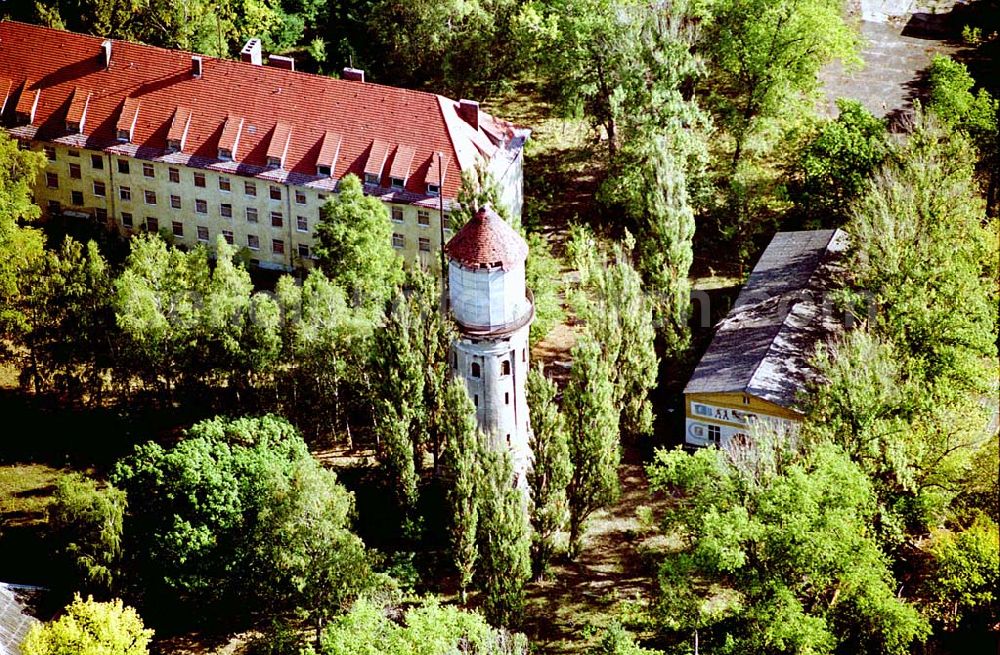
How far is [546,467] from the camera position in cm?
7281

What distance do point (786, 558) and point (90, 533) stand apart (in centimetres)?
3366

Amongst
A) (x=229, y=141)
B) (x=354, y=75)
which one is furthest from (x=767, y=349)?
(x=229, y=141)

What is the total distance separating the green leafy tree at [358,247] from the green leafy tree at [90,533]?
66.4 feet

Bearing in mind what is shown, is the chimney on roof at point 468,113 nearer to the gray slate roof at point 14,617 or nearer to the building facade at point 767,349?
the building facade at point 767,349

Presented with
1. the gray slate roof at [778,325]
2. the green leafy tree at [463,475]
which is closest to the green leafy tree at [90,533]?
the green leafy tree at [463,475]

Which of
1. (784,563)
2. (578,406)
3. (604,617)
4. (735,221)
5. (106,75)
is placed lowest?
(604,617)

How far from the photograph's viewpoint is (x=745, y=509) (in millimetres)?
66625

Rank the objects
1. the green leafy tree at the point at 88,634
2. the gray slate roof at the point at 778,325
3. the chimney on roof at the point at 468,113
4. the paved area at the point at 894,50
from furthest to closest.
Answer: the paved area at the point at 894,50, the chimney on roof at the point at 468,113, the gray slate roof at the point at 778,325, the green leafy tree at the point at 88,634

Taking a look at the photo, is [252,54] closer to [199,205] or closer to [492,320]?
[199,205]

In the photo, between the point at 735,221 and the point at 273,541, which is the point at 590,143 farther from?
the point at 273,541

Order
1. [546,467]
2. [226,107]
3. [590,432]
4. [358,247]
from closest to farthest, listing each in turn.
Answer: [546,467] → [590,432] → [358,247] → [226,107]

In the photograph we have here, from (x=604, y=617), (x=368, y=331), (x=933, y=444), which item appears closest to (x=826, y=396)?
(x=933, y=444)

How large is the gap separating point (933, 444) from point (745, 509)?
12.7m

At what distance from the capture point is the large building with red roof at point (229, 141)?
307 feet
